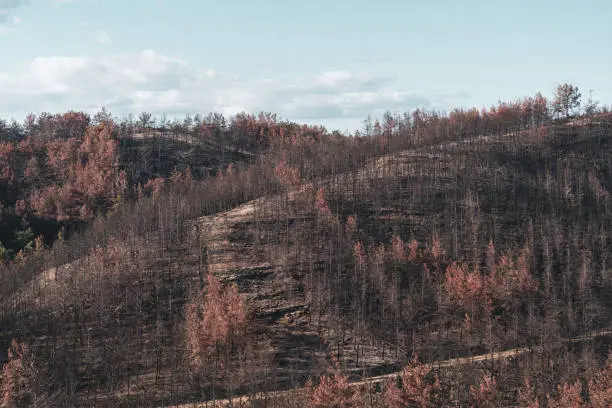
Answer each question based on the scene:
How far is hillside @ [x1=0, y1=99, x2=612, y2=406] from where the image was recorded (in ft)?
265

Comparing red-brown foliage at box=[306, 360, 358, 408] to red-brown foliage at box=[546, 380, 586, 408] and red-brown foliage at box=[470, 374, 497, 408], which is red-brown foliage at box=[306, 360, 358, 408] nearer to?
red-brown foliage at box=[470, 374, 497, 408]

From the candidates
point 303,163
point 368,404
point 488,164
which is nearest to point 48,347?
point 368,404

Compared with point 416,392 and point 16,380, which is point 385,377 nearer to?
point 416,392

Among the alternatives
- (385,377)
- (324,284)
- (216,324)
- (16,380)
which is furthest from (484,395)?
(16,380)

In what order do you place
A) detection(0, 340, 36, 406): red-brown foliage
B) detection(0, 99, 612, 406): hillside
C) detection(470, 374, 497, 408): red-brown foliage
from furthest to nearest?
detection(0, 99, 612, 406): hillside < detection(0, 340, 36, 406): red-brown foliage < detection(470, 374, 497, 408): red-brown foliage

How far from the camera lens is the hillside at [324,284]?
3179 inches

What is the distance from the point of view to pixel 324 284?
9825cm

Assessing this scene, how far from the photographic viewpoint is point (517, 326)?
91.3 metres

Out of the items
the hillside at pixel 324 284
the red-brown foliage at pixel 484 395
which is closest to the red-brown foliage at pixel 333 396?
the hillside at pixel 324 284

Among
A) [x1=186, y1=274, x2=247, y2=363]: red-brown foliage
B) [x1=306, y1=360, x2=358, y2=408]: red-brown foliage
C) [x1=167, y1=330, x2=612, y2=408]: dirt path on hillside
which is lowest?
[x1=167, y1=330, x2=612, y2=408]: dirt path on hillside

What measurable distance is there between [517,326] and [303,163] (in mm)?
77286

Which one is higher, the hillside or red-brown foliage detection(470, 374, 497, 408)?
the hillside

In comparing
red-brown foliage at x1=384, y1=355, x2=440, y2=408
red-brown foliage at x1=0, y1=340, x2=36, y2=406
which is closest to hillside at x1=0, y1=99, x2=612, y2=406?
red-brown foliage at x1=0, y1=340, x2=36, y2=406

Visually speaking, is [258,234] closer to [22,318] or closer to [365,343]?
[365,343]
